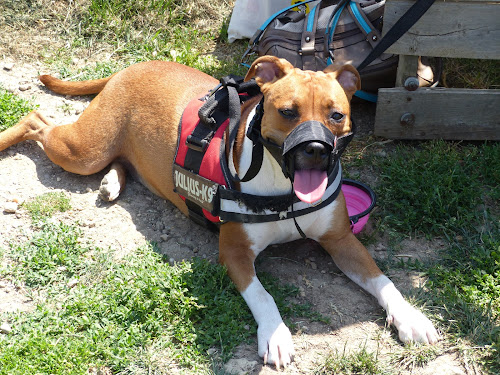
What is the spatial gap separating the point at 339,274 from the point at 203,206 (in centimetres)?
98

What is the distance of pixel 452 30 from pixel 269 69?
1.67m

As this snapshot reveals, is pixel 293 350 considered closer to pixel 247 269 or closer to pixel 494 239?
pixel 247 269

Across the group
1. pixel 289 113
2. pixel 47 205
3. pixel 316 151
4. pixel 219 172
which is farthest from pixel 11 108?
pixel 316 151

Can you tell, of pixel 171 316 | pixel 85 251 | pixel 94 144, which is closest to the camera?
pixel 171 316

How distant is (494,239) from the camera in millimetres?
3754

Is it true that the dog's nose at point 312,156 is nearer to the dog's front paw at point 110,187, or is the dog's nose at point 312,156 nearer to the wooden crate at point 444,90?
the wooden crate at point 444,90

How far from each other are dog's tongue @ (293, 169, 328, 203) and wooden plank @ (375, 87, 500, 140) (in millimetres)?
1815

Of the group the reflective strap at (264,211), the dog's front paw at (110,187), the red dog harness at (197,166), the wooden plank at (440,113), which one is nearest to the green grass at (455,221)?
the wooden plank at (440,113)

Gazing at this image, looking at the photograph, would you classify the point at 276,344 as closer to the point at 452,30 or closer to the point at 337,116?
the point at 337,116

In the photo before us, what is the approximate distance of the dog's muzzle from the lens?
2.88 metres

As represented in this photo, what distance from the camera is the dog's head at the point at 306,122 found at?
2920 millimetres

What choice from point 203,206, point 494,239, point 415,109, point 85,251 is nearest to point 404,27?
point 415,109

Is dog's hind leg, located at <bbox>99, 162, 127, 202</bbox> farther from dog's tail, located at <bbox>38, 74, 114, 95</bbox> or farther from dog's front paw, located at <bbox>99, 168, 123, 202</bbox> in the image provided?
dog's tail, located at <bbox>38, 74, 114, 95</bbox>

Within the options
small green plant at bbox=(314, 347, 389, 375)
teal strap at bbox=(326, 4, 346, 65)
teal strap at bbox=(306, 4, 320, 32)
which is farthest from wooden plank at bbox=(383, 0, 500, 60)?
small green plant at bbox=(314, 347, 389, 375)
